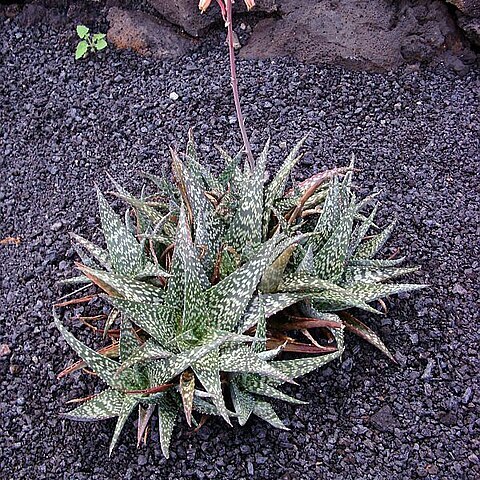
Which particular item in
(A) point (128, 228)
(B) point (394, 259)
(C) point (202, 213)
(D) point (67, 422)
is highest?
(C) point (202, 213)

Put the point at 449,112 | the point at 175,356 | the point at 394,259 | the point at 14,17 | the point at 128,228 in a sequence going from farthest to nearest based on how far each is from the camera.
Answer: the point at 14,17 < the point at 449,112 < the point at 394,259 < the point at 128,228 < the point at 175,356

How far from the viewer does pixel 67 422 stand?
256 centimetres

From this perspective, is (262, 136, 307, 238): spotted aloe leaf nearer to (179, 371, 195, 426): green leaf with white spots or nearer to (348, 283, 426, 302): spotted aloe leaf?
(348, 283, 426, 302): spotted aloe leaf

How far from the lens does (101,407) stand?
2344 mm

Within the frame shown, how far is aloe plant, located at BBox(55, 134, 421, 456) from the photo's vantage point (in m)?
2.25

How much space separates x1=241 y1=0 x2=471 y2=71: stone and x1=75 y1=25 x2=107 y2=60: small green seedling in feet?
3.15

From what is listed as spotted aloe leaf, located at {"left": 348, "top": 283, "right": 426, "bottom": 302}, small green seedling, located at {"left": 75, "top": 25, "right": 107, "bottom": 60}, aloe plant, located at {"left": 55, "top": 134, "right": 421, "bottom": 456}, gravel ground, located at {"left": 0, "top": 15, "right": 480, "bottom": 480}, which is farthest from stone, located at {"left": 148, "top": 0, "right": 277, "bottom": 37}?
spotted aloe leaf, located at {"left": 348, "top": 283, "right": 426, "bottom": 302}

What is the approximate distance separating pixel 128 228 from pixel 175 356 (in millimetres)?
612

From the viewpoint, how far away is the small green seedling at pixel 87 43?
3951 millimetres

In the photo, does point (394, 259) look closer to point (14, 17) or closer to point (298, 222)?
point (298, 222)

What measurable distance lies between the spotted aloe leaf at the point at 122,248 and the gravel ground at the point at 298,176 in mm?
477

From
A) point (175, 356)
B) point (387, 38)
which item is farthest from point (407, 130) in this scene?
point (175, 356)

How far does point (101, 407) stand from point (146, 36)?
7.73 ft

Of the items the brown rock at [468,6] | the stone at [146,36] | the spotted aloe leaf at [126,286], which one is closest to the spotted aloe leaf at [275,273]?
the spotted aloe leaf at [126,286]
